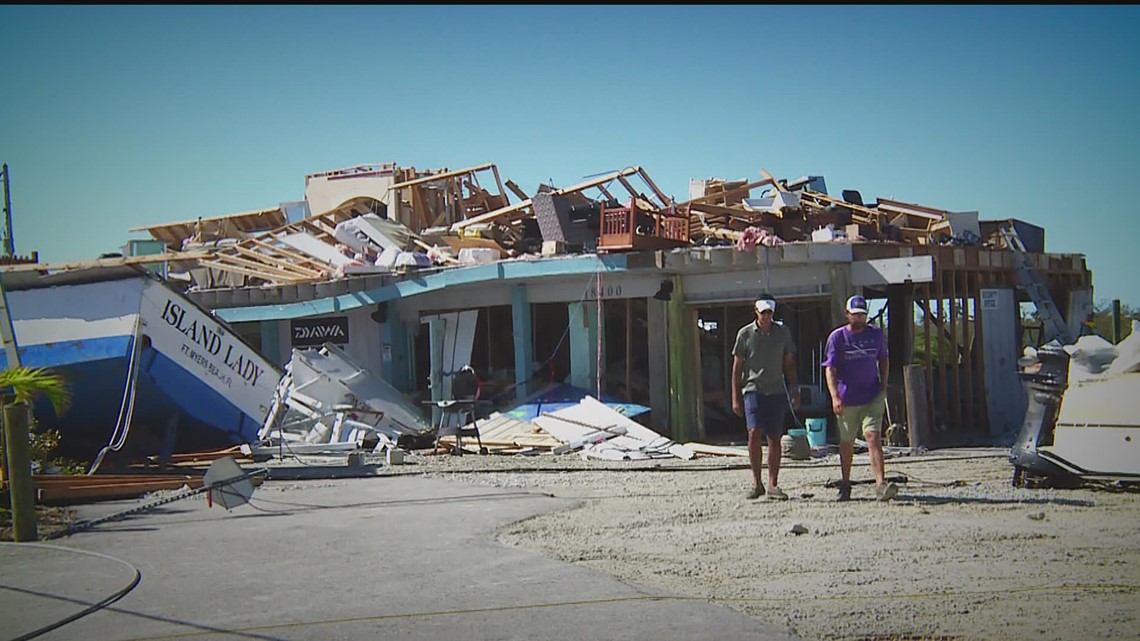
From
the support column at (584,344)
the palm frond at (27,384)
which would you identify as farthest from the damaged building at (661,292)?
the palm frond at (27,384)

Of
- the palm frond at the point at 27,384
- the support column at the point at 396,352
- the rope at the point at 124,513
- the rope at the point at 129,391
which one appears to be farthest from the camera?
the support column at the point at 396,352

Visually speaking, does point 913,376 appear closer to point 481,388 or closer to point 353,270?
point 481,388

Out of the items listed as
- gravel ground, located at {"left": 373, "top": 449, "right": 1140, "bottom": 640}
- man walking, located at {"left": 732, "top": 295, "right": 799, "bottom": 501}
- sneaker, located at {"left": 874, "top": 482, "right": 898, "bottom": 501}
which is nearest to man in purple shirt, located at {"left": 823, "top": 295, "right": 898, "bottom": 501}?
sneaker, located at {"left": 874, "top": 482, "right": 898, "bottom": 501}

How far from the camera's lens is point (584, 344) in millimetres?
19500

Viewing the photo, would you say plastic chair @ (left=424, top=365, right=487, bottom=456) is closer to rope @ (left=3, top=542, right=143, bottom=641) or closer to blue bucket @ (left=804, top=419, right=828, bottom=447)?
blue bucket @ (left=804, top=419, right=828, bottom=447)

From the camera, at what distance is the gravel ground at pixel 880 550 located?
5734 millimetres

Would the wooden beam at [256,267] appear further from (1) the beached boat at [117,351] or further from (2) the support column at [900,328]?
(2) the support column at [900,328]

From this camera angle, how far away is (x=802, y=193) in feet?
70.6

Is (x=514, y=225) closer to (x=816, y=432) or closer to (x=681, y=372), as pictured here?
(x=681, y=372)

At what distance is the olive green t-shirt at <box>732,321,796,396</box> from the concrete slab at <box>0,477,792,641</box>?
2190 mm

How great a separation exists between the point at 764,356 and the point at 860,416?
0.99 meters

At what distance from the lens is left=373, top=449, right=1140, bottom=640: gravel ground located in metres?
5.73

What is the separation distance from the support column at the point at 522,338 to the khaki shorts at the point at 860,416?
1069cm

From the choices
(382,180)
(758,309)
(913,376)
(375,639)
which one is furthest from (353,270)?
(375,639)
